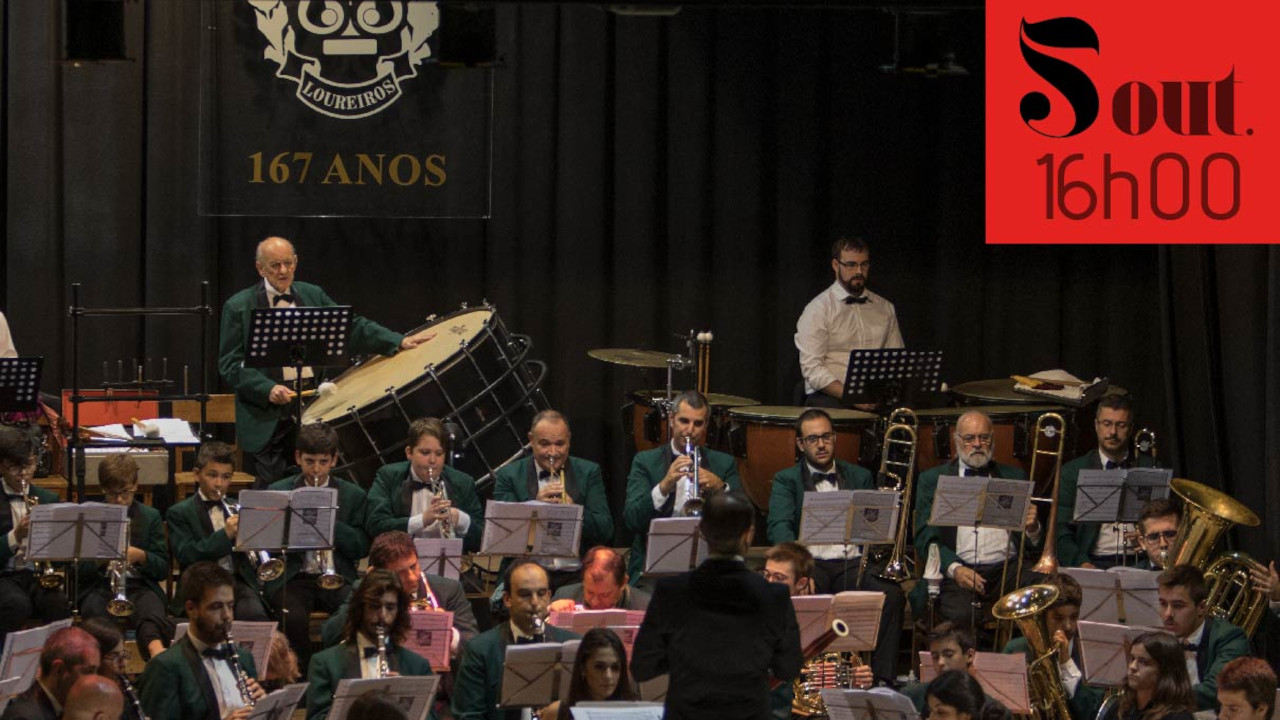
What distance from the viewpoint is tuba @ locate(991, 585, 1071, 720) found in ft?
24.9

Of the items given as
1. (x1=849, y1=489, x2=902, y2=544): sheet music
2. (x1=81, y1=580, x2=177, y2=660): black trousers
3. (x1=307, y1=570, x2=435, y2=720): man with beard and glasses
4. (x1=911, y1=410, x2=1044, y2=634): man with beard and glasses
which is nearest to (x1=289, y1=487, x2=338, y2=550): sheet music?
(x1=81, y1=580, x2=177, y2=660): black trousers

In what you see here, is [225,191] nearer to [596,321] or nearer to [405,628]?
[596,321]

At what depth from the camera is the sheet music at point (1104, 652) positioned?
7.11m

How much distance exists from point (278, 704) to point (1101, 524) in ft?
14.0

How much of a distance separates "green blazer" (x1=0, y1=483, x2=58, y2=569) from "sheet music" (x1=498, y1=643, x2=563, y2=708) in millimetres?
2633

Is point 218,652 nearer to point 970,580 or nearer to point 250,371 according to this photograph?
point 250,371

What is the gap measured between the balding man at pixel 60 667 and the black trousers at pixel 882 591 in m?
3.36

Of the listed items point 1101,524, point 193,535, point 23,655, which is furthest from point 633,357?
point 23,655

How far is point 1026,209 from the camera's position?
8.88 metres

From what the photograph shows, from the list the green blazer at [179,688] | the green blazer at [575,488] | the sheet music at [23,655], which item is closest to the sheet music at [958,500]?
the green blazer at [575,488]

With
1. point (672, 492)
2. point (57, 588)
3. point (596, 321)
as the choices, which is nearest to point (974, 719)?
point (672, 492)

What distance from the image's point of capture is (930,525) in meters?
8.95

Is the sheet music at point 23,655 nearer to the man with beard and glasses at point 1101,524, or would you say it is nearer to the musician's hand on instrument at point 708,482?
the musician's hand on instrument at point 708,482

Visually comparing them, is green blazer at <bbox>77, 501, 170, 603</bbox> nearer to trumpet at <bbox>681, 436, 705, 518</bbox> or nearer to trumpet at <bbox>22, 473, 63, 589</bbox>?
trumpet at <bbox>22, 473, 63, 589</bbox>
